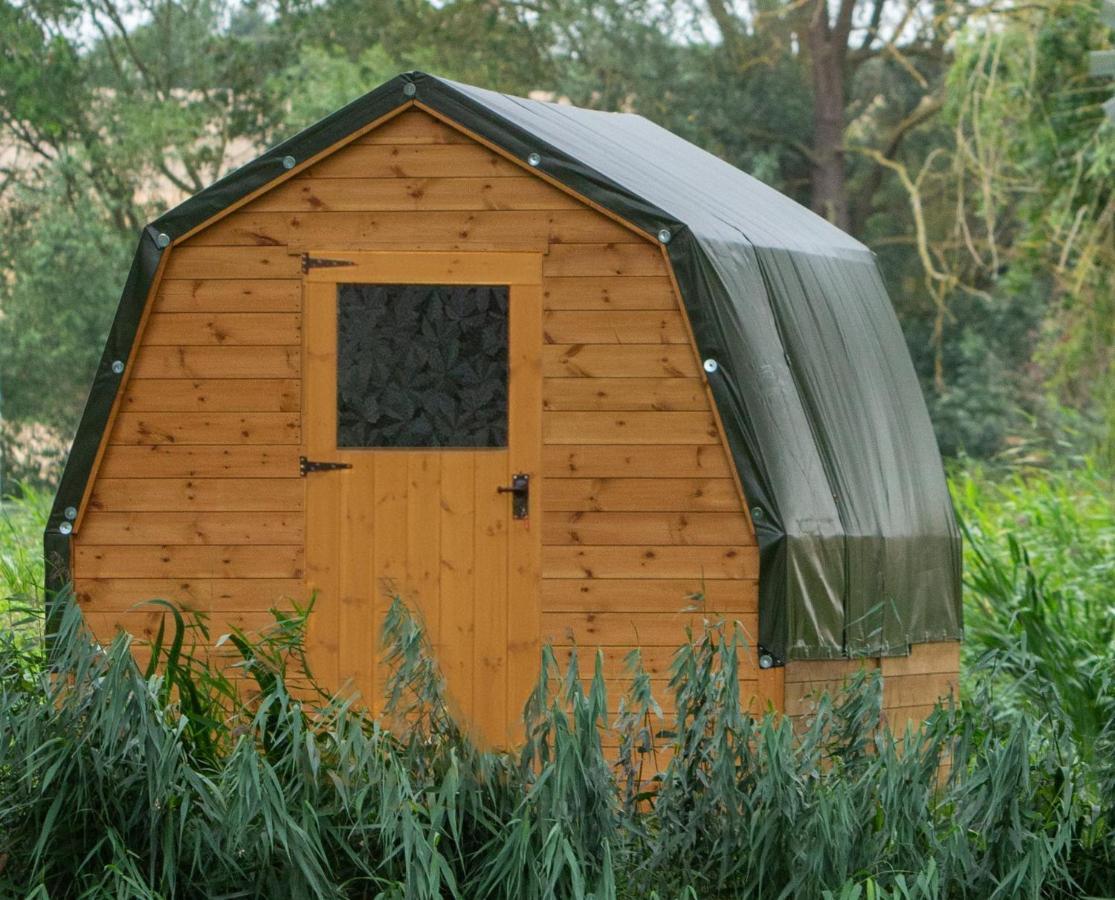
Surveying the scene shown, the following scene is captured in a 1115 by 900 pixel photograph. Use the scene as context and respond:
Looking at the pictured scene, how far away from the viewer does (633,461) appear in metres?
6.88

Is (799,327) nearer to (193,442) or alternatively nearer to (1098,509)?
(193,442)

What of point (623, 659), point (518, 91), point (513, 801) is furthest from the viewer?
point (518, 91)

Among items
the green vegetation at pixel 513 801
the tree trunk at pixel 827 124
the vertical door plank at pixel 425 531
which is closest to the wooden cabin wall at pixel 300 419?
the vertical door plank at pixel 425 531

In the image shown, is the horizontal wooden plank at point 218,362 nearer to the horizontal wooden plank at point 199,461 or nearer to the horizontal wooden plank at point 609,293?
the horizontal wooden plank at point 199,461

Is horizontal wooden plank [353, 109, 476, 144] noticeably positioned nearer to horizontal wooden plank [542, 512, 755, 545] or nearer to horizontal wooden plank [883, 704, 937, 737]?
horizontal wooden plank [542, 512, 755, 545]

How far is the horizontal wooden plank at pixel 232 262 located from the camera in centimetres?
698

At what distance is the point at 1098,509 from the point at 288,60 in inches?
599

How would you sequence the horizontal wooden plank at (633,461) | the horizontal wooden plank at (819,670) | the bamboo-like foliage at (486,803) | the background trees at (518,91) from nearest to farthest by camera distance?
the bamboo-like foliage at (486,803), the horizontal wooden plank at (819,670), the horizontal wooden plank at (633,461), the background trees at (518,91)

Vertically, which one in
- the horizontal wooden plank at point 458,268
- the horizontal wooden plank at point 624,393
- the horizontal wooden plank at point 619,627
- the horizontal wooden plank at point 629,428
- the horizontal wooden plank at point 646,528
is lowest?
the horizontal wooden plank at point 619,627

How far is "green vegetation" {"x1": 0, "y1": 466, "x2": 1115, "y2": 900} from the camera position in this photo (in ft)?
15.6

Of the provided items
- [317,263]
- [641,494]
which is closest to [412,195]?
[317,263]

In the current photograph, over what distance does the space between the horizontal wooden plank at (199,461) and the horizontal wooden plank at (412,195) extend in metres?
0.90

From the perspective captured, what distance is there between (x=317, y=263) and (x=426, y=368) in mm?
562

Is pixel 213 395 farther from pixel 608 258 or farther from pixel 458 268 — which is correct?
pixel 608 258
